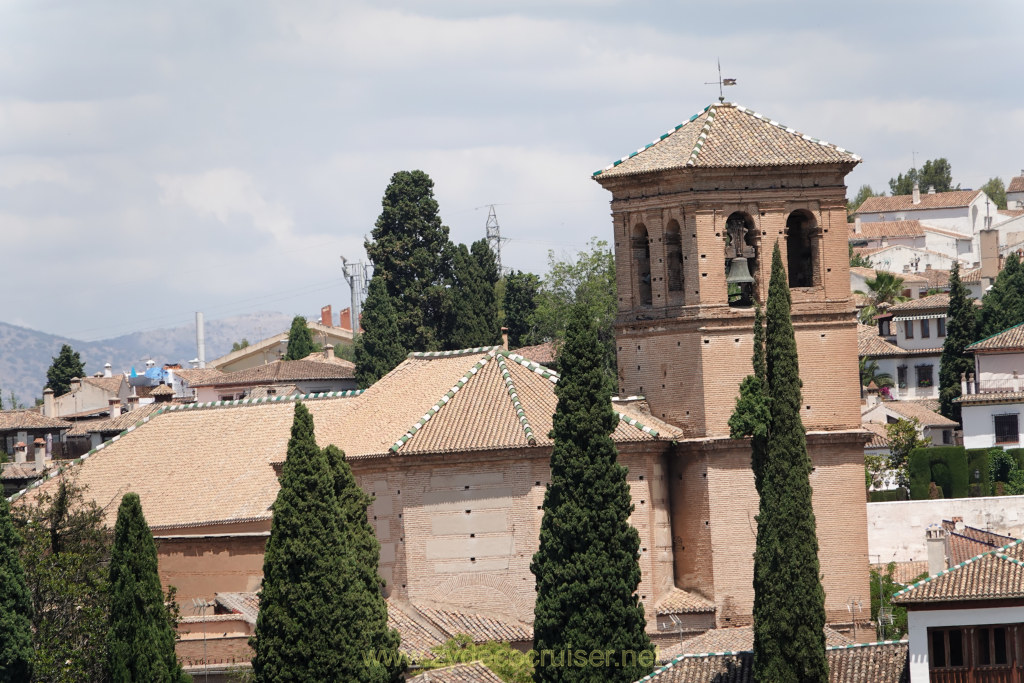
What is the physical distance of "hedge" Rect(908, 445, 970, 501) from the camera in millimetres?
58744

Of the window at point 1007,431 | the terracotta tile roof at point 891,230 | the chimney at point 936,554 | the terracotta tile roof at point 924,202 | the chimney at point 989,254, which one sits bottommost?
the chimney at point 936,554

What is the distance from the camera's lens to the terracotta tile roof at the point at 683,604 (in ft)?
123

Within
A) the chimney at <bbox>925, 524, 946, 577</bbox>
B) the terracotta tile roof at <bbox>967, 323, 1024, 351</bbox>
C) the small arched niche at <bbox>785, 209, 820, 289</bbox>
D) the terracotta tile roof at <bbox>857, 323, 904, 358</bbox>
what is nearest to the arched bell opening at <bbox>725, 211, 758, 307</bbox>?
the small arched niche at <bbox>785, 209, 820, 289</bbox>

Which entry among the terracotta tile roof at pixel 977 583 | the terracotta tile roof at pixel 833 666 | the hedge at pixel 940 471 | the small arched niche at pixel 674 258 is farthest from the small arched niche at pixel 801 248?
the hedge at pixel 940 471

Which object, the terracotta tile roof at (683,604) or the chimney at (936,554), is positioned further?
the chimney at (936,554)

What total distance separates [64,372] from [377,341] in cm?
2203

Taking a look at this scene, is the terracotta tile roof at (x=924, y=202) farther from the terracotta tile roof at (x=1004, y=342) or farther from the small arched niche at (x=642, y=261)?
the small arched niche at (x=642, y=261)

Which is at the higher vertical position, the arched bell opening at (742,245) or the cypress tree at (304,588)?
the arched bell opening at (742,245)

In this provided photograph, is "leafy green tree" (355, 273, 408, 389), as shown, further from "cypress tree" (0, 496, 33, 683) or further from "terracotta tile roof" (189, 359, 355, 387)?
"cypress tree" (0, 496, 33, 683)

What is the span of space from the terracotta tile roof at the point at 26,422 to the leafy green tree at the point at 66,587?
101 ft

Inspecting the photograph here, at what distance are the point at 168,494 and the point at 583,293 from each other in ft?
103

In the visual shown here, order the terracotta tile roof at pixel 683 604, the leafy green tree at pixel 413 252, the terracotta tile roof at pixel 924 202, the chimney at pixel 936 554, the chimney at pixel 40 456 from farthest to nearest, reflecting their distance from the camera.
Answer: the terracotta tile roof at pixel 924 202 < the leafy green tree at pixel 413 252 < the chimney at pixel 40 456 < the chimney at pixel 936 554 < the terracotta tile roof at pixel 683 604

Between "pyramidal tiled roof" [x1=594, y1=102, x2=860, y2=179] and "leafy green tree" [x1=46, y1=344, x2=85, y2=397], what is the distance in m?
53.6

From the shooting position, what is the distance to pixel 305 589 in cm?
3338
